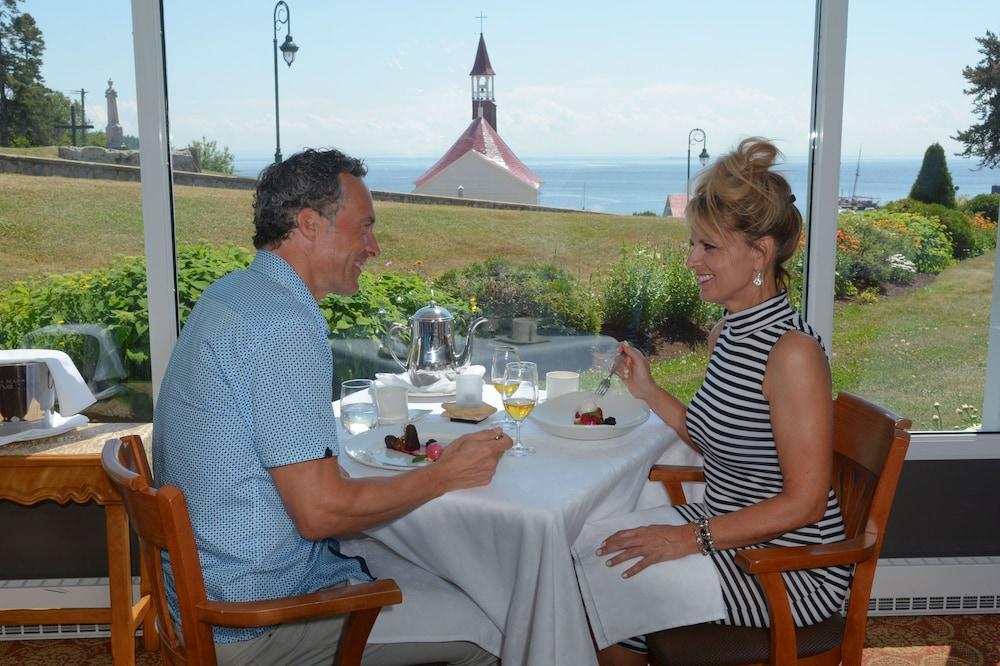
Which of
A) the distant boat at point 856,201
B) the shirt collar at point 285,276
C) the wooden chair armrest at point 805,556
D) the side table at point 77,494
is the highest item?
the distant boat at point 856,201

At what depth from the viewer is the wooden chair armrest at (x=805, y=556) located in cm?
164

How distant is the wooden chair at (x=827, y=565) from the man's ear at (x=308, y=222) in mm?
977

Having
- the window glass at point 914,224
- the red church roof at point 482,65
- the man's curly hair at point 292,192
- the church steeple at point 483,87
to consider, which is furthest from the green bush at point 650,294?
the man's curly hair at point 292,192

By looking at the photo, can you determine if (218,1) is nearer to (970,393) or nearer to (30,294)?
(30,294)

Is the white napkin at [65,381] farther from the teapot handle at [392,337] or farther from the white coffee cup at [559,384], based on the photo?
the white coffee cup at [559,384]

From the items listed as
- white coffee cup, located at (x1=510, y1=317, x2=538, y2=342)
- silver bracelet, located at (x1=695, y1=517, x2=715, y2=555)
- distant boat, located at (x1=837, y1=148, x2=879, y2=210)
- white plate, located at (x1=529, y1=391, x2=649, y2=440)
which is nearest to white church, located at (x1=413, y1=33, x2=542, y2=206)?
white coffee cup, located at (x1=510, y1=317, x2=538, y2=342)

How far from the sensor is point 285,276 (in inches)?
65.5

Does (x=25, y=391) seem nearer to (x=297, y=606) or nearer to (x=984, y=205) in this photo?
(x=297, y=606)

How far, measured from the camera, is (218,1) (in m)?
2.74

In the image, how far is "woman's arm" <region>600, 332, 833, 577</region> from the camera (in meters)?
1.72

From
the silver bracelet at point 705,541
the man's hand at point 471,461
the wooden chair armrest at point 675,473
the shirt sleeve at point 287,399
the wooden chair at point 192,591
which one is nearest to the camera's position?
the wooden chair at point 192,591

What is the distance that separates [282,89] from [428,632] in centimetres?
176

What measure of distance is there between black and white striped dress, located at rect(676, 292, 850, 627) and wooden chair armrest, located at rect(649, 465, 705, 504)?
0.16m

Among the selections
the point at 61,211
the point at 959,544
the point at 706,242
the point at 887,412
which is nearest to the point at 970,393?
the point at 959,544
